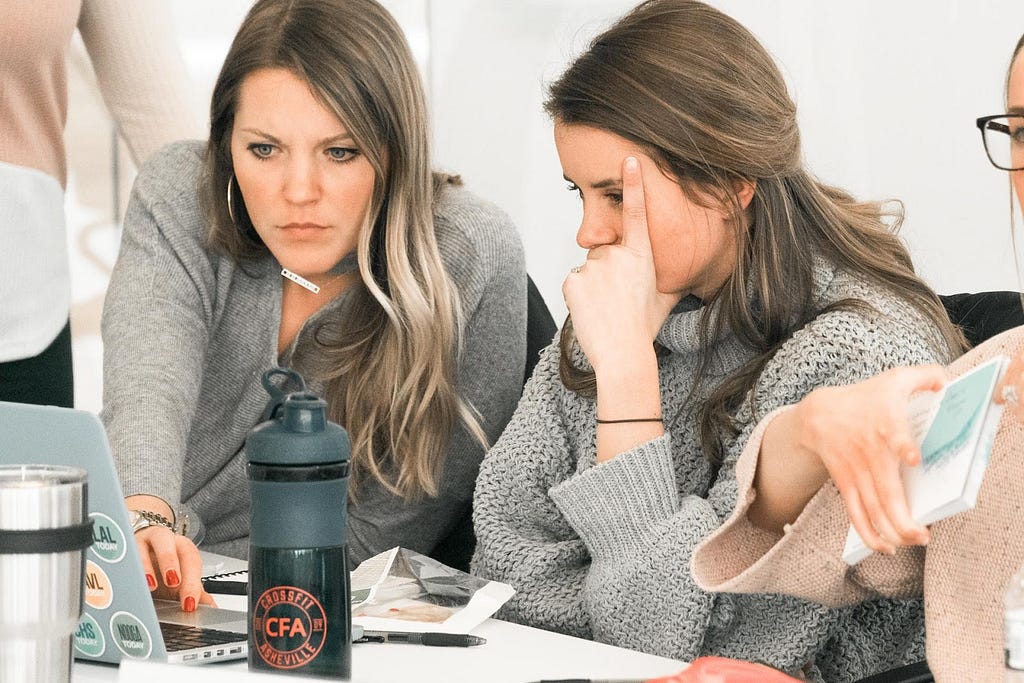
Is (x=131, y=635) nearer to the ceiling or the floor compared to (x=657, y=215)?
nearer to the floor

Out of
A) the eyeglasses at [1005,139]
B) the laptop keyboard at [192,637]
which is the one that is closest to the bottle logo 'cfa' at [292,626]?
the laptop keyboard at [192,637]

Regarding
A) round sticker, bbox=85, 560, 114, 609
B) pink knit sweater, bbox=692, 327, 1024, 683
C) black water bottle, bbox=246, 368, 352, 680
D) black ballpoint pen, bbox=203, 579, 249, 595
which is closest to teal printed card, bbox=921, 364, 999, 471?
pink knit sweater, bbox=692, 327, 1024, 683

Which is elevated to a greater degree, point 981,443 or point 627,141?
point 627,141

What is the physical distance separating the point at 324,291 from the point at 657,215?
22.0 inches

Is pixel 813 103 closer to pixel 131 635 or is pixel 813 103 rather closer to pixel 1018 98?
pixel 1018 98

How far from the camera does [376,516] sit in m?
1.77

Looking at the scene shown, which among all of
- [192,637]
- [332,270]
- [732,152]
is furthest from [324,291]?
[192,637]

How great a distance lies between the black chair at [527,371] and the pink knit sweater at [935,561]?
0.76m

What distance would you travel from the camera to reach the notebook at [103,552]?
933 millimetres

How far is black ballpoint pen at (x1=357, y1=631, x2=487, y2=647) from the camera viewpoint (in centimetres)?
117

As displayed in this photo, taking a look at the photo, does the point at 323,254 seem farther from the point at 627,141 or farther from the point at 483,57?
the point at 483,57

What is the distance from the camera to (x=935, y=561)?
1068mm

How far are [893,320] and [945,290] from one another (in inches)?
40.3

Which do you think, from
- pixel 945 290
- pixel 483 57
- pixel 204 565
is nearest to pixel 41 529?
pixel 204 565
